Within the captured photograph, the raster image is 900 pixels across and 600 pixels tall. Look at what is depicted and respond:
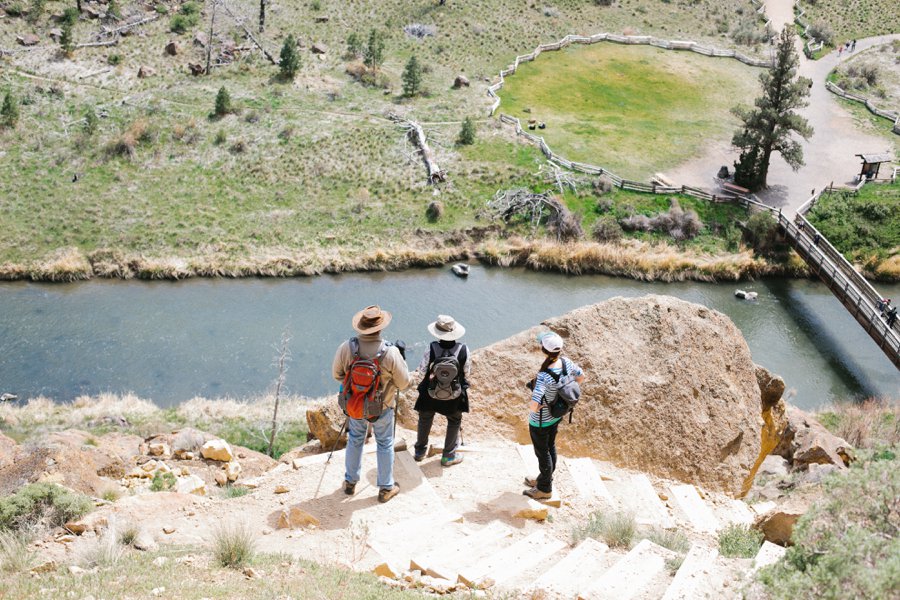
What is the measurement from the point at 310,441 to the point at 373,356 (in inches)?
230

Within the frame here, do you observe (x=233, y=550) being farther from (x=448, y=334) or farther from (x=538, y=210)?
(x=538, y=210)

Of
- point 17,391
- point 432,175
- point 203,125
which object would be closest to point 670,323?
point 17,391

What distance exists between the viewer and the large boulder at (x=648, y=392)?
13391 millimetres

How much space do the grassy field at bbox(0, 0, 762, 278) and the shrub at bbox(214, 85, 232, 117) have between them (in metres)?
0.51

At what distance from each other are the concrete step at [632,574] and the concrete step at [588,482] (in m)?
2.18

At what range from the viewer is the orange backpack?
9.97m

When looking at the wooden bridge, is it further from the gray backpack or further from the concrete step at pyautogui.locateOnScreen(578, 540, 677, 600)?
the concrete step at pyautogui.locateOnScreen(578, 540, 677, 600)

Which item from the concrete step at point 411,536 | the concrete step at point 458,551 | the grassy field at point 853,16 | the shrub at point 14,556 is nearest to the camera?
the shrub at point 14,556

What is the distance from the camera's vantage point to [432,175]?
1559 inches

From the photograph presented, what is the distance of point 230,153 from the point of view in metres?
40.7

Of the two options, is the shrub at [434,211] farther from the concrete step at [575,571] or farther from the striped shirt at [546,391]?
the concrete step at [575,571]

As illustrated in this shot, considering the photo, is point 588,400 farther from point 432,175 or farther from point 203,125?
point 203,125

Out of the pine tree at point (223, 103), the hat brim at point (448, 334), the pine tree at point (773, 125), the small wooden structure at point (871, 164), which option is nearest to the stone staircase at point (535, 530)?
the hat brim at point (448, 334)

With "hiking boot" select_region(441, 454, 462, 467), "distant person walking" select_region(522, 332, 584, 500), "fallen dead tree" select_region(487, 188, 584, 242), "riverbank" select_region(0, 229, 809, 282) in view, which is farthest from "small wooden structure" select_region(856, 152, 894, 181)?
"distant person walking" select_region(522, 332, 584, 500)
